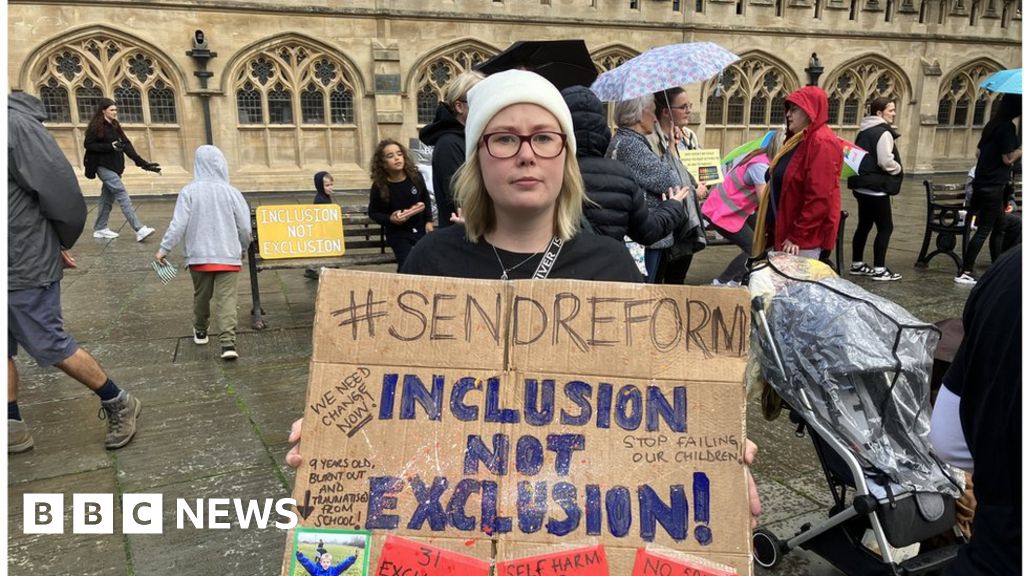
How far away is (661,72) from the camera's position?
4660 millimetres

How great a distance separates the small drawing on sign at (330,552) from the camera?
53.9 inches

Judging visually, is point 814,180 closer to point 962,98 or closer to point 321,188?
point 321,188

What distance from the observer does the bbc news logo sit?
2.98 metres

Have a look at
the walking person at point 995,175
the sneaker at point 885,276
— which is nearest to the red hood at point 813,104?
the walking person at point 995,175

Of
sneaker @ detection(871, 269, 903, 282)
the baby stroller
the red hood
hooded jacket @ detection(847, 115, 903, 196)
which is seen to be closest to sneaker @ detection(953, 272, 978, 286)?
sneaker @ detection(871, 269, 903, 282)

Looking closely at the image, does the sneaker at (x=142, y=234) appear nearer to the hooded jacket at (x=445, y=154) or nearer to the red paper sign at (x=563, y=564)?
the hooded jacket at (x=445, y=154)

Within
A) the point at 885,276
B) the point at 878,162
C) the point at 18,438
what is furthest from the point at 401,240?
the point at 885,276

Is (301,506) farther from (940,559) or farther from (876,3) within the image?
(876,3)

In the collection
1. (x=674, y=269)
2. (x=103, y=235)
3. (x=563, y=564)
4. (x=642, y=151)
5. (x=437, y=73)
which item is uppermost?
(x=437, y=73)

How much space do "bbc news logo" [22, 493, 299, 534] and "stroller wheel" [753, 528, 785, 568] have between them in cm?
194

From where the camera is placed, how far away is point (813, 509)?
123 inches

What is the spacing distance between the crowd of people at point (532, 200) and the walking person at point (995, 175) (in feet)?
0.05

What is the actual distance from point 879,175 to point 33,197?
24.7 feet

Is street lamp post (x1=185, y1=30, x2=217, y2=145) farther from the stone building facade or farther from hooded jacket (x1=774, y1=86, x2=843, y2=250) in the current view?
hooded jacket (x1=774, y1=86, x2=843, y2=250)
